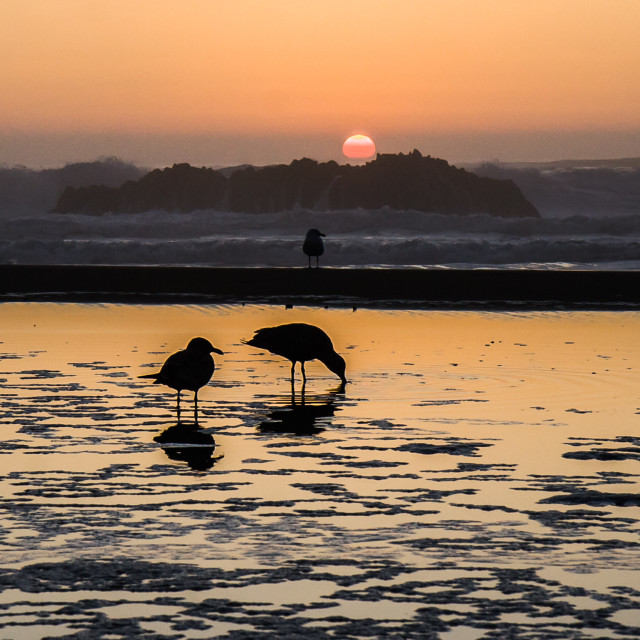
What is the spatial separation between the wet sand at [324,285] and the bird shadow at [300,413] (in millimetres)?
16666

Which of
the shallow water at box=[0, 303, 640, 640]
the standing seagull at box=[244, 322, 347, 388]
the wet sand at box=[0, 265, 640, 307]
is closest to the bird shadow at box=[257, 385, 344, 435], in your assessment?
the shallow water at box=[0, 303, 640, 640]

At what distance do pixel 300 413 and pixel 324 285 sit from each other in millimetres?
24653

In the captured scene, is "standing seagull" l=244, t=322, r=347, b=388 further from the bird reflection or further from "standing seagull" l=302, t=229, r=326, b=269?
"standing seagull" l=302, t=229, r=326, b=269

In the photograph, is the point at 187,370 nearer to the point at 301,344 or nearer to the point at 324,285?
the point at 301,344

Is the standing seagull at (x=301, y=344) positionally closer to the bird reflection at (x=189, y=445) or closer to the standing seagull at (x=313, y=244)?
the bird reflection at (x=189, y=445)

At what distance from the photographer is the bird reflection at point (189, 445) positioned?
382 inches

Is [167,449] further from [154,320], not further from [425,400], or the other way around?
[154,320]

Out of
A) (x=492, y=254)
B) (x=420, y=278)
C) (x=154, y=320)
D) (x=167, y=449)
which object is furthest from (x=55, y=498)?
(x=492, y=254)

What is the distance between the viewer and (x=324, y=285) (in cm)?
3706

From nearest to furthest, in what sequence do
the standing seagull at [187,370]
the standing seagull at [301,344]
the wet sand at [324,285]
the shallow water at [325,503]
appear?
Answer: the shallow water at [325,503] < the standing seagull at [187,370] < the standing seagull at [301,344] < the wet sand at [324,285]

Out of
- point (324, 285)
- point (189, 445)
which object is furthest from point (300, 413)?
point (324, 285)

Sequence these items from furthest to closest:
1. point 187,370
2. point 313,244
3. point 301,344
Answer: point 313,244 → point 301,344 → point 187,370

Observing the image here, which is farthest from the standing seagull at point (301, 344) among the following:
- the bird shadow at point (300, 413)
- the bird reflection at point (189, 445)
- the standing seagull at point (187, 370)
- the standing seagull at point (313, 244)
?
the standing seagull at point (313, 244)

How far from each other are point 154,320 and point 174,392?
34.6ft
